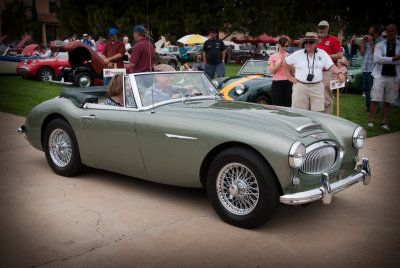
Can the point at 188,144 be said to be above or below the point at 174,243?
above

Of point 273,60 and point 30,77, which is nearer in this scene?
point 273,60

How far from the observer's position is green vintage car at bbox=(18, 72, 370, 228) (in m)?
3.06

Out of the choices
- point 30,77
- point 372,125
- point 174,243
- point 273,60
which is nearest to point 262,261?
point 174,243

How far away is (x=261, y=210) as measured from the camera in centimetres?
309

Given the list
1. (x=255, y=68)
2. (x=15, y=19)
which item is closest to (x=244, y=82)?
(x=255, y=68)

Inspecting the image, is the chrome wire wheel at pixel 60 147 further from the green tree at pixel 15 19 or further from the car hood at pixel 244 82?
the car hood at pixel 244 82

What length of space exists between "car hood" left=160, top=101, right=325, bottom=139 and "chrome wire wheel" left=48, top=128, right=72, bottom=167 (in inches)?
53.0

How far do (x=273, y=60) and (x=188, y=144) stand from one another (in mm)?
4043

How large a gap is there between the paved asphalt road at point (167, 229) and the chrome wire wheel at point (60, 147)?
0.65 feet

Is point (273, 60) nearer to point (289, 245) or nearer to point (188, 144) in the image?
point (188, 144)

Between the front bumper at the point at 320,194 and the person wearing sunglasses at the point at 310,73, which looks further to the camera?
the person wearing sunglasses at the point at 310,73

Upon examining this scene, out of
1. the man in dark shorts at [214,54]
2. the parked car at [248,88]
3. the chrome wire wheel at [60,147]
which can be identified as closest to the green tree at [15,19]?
the chrome wire wheel at [60,147]

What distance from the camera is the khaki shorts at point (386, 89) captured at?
7.00m

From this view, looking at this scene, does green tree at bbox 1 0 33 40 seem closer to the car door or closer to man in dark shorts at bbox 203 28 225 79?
the car door
